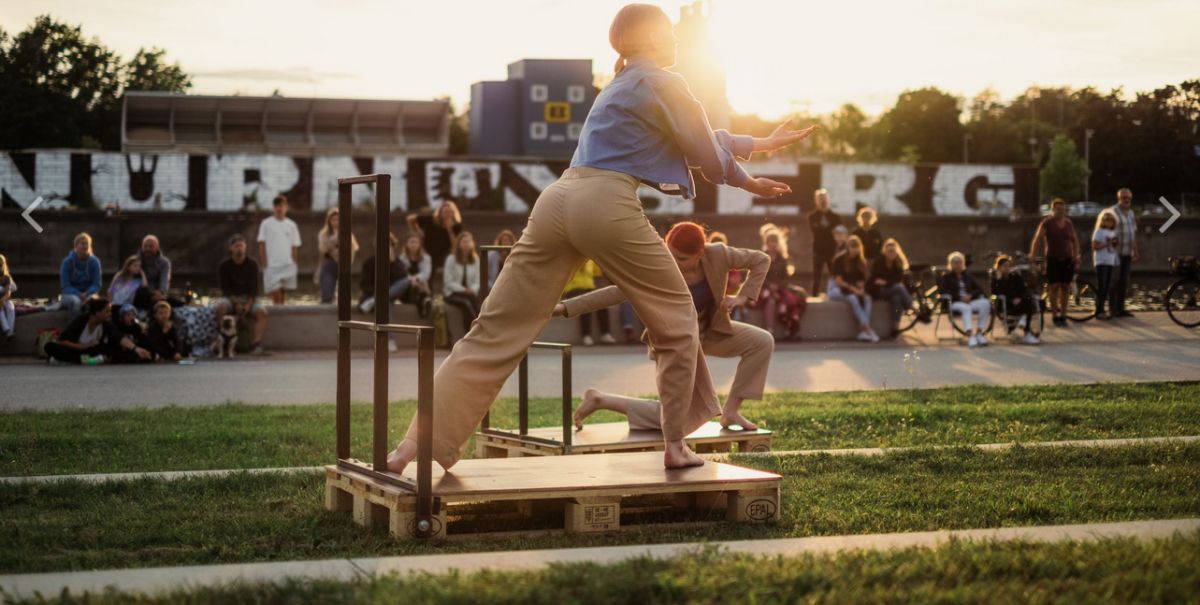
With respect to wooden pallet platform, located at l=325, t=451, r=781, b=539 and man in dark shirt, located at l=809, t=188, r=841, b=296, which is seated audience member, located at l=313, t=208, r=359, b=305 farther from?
wooden pallet platform, located at l=325, t=451, r=781, b=539

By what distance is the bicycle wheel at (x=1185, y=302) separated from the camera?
2172cm

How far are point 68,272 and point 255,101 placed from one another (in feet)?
199

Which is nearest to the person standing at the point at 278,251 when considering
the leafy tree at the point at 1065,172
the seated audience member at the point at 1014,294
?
the seated audience member at the point at 1014,294

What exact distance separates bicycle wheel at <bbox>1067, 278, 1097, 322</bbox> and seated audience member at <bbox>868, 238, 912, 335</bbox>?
3.75 meters

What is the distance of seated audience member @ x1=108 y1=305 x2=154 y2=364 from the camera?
1645 centimetres

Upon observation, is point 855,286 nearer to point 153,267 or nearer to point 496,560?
point 153,267

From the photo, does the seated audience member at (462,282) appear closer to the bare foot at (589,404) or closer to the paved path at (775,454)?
the bare foot at (589,404)

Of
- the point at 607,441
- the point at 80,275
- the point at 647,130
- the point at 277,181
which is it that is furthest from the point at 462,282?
the point at 277,181

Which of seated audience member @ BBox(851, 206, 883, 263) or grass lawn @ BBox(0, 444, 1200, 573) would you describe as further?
seated audience member @ BBox(851, 206, 883, 263)

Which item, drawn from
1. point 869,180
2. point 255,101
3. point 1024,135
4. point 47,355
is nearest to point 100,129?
point 255,101

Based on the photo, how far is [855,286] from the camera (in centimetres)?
2048

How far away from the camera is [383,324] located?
6039 mm

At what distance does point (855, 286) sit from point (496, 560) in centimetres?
1577

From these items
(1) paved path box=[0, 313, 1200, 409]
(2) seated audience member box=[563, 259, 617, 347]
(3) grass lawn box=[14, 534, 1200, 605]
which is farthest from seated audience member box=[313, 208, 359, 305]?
(3) grass lawn box=[14, 534, 1200, 605]
